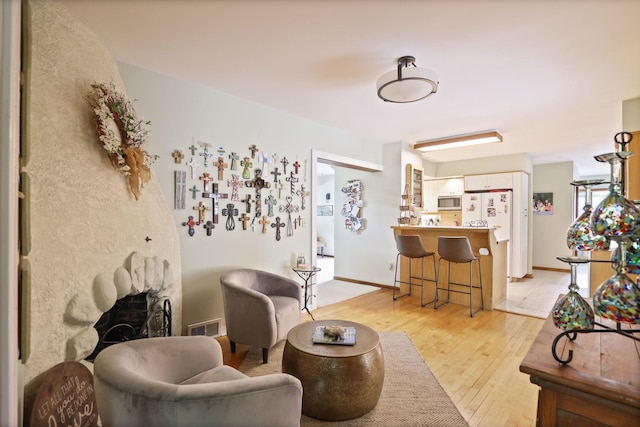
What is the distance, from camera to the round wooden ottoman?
1.76 meters

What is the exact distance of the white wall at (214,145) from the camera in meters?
2.70

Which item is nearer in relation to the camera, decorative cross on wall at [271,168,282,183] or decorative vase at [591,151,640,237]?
decorative vase at [591,151,640,237]

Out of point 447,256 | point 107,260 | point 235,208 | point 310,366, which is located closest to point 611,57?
point 447,256

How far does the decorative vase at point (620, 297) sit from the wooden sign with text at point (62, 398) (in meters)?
2.23

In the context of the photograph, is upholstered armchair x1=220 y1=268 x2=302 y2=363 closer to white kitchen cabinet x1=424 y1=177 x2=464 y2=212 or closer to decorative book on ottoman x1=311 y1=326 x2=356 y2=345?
decorative book on ottoman x1=311 y1=326 x2=356 y2=345

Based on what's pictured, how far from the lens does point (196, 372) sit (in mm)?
1626

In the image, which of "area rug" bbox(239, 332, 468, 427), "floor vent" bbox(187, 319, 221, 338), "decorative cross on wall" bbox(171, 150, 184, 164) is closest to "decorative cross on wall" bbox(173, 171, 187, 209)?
"decorative cross on wall" bbox(171, 150, 184, 164)

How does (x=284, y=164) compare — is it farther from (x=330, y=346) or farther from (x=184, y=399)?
(x=184, y=399)

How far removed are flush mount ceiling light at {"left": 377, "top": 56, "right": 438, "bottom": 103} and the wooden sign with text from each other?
107 inches

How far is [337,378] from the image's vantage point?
176cm

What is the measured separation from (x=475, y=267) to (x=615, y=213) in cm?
354

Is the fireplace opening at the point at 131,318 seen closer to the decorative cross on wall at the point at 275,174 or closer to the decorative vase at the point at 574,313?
the decorative cross on wall at the point at 275,174

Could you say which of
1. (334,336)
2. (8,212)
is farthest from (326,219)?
(8,212)

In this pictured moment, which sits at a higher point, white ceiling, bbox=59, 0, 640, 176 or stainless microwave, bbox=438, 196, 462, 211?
white ceiling, bbox=59, 0, 640, 176
